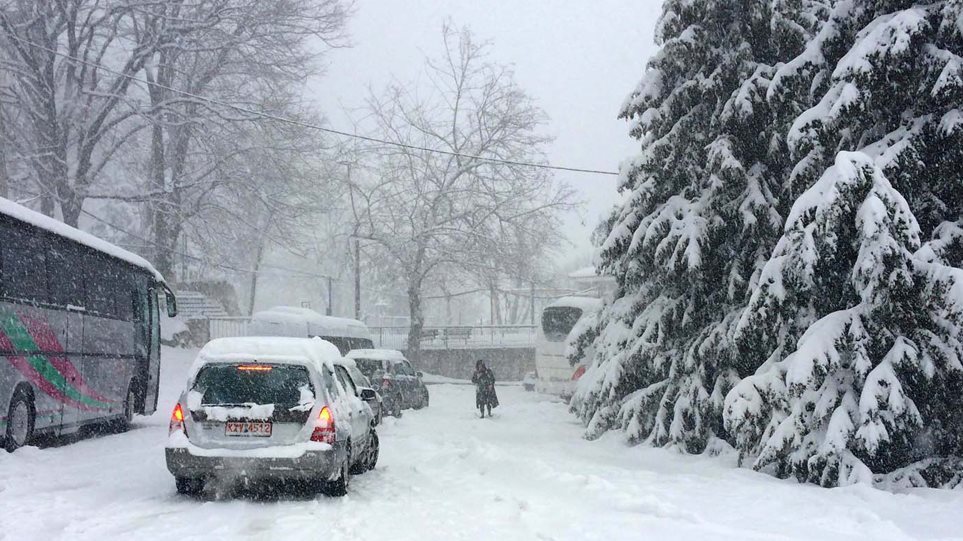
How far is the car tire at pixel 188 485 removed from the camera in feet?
31.7

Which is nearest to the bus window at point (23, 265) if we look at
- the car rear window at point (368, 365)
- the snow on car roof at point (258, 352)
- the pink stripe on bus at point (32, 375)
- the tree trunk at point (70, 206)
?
the pink stripe on bus at point (32, 375)

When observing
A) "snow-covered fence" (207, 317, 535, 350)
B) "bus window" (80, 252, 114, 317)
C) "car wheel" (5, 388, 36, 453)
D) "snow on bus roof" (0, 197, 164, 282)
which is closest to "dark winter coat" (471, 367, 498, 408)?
"snow on bus roof" (0, 197, 164, 282)

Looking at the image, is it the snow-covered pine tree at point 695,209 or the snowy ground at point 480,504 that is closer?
the snowy ground at point 480,504

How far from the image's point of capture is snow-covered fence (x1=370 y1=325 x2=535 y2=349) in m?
55.1

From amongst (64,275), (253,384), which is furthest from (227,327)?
(253,384)

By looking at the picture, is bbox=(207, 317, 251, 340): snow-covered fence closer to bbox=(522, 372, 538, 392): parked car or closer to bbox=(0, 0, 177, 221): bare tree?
bbox=(0, 0, 177, 221): bare tree

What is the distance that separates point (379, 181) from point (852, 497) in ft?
132

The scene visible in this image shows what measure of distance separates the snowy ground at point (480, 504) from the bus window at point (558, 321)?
1947 centimetres

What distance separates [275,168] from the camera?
110 ft

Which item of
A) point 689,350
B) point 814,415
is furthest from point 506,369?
point 814,415

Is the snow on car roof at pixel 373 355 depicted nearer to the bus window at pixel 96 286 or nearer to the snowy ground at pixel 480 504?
the bus window at pixel 96 286

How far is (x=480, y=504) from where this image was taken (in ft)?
31.4

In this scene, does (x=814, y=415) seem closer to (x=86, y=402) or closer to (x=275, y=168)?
(x=86, y=402)

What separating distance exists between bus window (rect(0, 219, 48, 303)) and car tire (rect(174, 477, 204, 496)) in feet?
14.7
